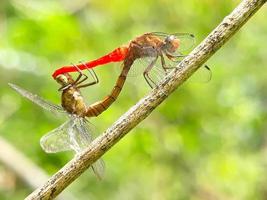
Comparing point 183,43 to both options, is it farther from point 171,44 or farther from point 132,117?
point 132,117

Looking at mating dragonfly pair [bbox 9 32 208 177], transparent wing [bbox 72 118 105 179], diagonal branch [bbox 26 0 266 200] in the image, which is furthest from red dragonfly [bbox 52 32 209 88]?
diagonal branch [bbox 26 0 266 200]

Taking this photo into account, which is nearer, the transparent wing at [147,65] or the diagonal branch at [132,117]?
the diagonal branch at [132,117]

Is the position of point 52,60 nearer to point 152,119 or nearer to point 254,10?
point 152,119

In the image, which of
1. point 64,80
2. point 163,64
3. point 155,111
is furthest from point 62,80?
point 155,111

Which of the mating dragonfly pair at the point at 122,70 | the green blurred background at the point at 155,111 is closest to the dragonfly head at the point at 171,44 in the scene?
the mating dragonfly pair at the point at 122,70

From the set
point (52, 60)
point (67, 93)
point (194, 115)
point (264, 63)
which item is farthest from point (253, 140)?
point (67, 93)

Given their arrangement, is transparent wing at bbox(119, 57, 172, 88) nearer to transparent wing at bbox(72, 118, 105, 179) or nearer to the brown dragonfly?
the brown dragonfly

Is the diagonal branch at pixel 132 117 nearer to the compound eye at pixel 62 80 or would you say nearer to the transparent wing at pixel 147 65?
the transparent wing at pixel 147 65
